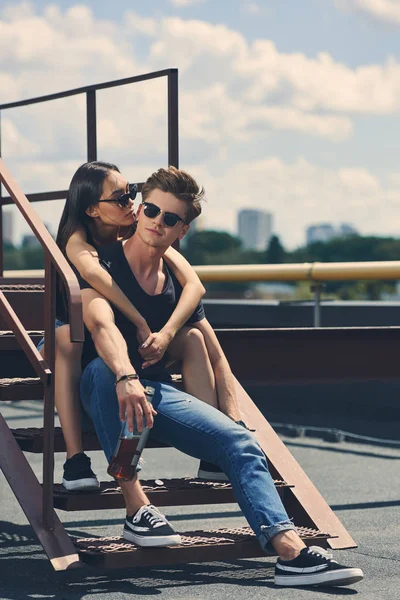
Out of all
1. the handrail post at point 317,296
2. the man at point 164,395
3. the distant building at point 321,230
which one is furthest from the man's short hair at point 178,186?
the distant building at point 321,230

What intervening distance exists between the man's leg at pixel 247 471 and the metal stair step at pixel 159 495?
0.19 m

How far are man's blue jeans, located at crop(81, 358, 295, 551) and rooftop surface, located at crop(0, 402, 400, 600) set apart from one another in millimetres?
312

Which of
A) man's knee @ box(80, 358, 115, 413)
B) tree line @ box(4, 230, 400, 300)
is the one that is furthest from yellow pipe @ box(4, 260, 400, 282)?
tree line @ box(4, 230, 400, 300)

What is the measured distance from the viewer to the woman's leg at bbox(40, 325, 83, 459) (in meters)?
4.86

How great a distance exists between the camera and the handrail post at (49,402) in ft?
15.5

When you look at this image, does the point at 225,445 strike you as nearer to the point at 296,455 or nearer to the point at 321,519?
the point at 321,519

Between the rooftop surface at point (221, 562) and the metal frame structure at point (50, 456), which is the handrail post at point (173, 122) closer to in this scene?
the metal frame structure at point (50, 456)

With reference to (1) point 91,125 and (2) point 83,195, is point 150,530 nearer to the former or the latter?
(2) point 83,195

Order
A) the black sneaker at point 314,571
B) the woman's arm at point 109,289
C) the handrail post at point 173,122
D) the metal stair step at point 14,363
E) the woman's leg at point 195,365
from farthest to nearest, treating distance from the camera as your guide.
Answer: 1. the handrail post at point 173,122
2. the metal stair step at point 14,363
3. the woman's leg at point 195,365
4. the woman's arm at point 109,289
5. the black sneaker at point 314,571

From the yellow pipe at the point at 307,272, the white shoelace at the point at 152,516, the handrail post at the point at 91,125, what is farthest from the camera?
the yellow pipe at the point at 307,272

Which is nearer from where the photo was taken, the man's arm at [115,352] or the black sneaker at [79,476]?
the man's arm at [115,352]

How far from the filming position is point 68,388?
4.86 m

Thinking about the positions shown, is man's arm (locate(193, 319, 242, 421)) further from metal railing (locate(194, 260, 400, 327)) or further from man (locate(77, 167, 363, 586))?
metal railing (locate(194, 260, 400, 327))

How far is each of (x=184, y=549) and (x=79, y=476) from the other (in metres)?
0.52
